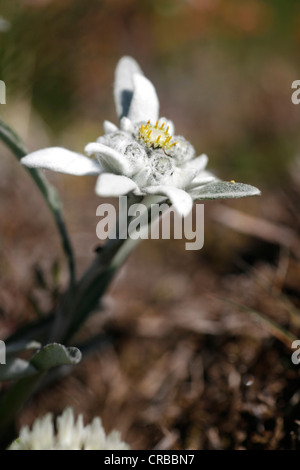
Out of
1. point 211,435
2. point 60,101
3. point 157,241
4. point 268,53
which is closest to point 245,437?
point 211,435

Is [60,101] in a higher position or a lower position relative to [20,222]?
higher

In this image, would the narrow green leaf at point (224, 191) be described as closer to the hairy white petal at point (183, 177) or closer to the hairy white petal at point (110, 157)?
the hairy white petal at point (183, 177)

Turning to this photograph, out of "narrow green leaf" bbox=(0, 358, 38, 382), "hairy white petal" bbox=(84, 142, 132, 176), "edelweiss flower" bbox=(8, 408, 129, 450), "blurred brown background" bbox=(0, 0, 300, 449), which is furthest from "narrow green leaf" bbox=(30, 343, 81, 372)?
"hairy white petal" bbox=(84, 142, 132, 176)

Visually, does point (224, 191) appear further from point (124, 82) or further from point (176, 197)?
point (124, 82)

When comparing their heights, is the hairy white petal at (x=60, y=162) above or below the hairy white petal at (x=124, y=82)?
below

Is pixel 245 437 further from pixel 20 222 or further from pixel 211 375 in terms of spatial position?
pixel 20 222

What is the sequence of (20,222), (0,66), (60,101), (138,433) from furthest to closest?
(60,101)
(0,66)
(20,222)
(138,433)

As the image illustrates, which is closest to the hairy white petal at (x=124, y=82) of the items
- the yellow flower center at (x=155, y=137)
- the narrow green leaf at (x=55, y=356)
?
the yellow flower center at (x=155, y=137)

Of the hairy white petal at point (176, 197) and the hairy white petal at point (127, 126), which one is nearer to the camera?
the hairy white petal at point (176, 197)
